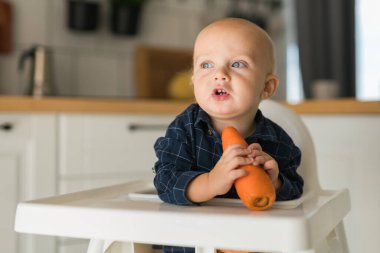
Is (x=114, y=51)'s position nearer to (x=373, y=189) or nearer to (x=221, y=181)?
(x=373, y=189)

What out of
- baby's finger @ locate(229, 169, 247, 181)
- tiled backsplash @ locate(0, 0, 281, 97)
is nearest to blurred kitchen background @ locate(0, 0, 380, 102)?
tiled backsplash @ locate(0, 0, 281, 97)

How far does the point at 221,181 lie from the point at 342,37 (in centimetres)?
216

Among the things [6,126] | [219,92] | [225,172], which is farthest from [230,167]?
[6,126]

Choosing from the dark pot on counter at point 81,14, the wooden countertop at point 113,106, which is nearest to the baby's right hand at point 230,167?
the wooden countertop at point 113,106

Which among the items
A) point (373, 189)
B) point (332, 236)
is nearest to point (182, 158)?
point (332, 236)

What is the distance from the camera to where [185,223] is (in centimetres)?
67

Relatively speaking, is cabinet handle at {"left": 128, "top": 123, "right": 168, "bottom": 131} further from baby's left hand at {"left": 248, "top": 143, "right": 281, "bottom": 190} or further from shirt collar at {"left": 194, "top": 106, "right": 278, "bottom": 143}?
baby's left hand at {"left": 248, "top": 143, "right": 281, "bottom": 190}

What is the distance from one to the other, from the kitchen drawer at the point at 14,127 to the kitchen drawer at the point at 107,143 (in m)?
0.11

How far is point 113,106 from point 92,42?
64 cm

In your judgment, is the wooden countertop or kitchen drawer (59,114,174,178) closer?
A: the wooden countertop

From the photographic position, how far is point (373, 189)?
5.66ft

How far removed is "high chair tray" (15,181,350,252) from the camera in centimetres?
64

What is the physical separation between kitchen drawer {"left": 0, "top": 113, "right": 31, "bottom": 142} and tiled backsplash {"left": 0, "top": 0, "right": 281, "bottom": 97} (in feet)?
1.65

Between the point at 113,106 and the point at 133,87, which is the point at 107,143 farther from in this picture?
the point at 133,87
